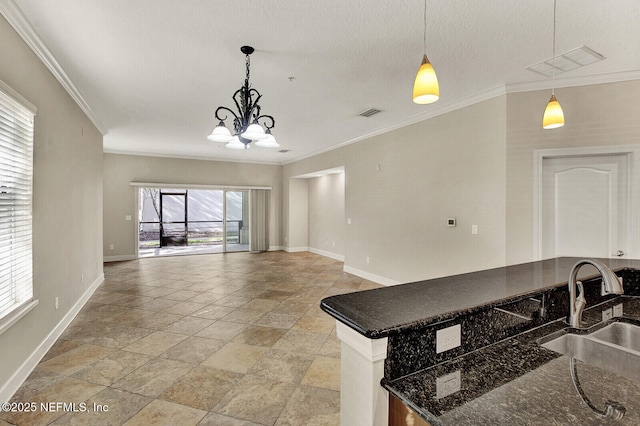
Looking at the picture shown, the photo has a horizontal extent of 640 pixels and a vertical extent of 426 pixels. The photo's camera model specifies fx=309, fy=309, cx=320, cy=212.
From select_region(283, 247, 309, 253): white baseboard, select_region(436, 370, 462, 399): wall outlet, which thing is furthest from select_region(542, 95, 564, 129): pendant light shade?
select_region(283, 247, 309, 253): white baseboard

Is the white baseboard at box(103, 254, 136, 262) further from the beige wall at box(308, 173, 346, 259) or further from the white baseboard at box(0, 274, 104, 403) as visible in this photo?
the beige wall at box(308, 173, 346, 259)

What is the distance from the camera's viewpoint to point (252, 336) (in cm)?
334

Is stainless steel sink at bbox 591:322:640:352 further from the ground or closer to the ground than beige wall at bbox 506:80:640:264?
closer to the ground

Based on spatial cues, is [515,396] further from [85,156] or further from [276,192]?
[276,192]

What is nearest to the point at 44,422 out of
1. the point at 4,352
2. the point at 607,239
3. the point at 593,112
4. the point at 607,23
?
the point at 4,352

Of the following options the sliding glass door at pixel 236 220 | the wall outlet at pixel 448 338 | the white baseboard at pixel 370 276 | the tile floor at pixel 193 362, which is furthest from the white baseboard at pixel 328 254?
the wall outlet at pixel 448 338

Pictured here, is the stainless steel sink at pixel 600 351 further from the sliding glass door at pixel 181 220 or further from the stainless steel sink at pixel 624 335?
the sliding glass door at pixel 181 220

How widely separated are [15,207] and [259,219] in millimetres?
7234

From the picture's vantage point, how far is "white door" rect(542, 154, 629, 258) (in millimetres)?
3311

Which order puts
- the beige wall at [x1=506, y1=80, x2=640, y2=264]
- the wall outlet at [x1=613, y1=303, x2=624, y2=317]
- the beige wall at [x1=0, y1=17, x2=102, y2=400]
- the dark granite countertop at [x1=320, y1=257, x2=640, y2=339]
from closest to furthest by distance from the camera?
the dark granite countertop at [x1=320, y1=257, x2=640, y2=339]
the wall outlet at [x1=613, y1=303, x2=624, y2=317]
the beige wall at [x1=0, y1=17, x2=102, y2=400]
the beige wall at [x1=506, y1=80, x2=640, y2=264]

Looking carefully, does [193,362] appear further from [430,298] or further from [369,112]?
[369,112]

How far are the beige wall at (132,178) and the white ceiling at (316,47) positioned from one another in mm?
3775

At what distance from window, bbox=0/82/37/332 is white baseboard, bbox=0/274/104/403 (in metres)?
0.45

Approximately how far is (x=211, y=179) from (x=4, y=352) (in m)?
7.04
